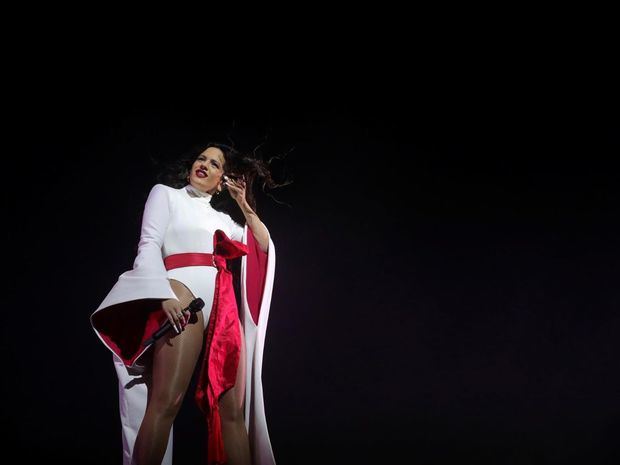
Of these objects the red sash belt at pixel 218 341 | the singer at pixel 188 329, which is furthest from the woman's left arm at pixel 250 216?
the red sash belt at pixel 218 341

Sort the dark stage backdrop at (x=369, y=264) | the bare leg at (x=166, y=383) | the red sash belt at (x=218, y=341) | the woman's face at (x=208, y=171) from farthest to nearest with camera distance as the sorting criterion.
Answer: the dark stage backdrop at (x=369, y=264) < the woman's face at (x=208, y=171) < the red sash belt at (x=218, y=341) < the bare leg at (x=166, y=383)

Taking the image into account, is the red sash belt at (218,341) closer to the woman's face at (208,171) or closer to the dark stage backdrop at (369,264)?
the woman's face at (208,171)

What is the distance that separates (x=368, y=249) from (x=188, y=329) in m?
1.20

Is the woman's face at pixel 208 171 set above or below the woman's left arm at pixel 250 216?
above

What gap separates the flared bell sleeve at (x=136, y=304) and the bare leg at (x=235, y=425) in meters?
0.34

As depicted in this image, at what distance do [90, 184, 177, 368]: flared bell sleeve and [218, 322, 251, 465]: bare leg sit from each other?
13.5 inches

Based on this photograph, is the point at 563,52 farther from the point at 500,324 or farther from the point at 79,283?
the point at 79,283

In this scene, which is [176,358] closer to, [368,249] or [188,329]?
[188,329]

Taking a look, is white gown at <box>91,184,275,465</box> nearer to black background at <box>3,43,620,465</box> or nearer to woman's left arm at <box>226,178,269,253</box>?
woman's left arm at <box>226,178,269,253</box>

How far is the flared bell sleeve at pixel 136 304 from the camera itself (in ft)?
5.61

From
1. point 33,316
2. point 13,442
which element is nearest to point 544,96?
point 33,316

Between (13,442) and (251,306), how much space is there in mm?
1255

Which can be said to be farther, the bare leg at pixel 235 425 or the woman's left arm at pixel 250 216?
the woman's left arm at pixel 250 216

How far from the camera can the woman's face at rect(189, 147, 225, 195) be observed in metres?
2.06
